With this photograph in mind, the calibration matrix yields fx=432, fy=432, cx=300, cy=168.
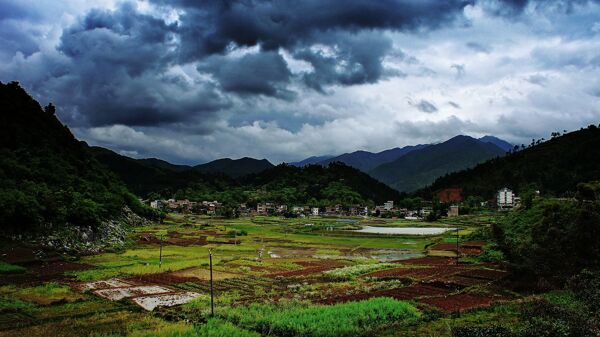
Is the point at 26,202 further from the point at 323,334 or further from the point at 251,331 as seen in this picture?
the point at 323,334

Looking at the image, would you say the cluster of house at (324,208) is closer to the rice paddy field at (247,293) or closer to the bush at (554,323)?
the rice paddy field at (247,293)

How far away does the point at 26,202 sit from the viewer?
155 feet

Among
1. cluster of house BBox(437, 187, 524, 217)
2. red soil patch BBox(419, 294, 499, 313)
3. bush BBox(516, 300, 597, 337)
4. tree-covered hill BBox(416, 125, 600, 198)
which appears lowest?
red soil patch BBox(419, 294, 499, 313)

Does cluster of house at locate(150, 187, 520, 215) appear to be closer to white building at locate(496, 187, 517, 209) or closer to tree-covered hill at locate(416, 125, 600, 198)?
white building at locate(496, 187, 517, 209)

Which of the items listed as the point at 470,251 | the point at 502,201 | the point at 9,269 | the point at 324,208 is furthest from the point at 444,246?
the point at 324,208

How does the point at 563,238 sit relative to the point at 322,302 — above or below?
above

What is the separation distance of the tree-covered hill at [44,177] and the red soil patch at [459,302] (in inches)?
1698

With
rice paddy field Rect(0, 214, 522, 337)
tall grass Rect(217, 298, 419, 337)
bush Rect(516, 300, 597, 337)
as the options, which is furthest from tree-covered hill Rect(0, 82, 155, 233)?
bush Rect(516, 300, 597, 337)

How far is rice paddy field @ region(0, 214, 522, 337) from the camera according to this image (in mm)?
19891

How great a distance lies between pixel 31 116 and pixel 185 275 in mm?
71420

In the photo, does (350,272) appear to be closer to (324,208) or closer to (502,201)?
(502,201)

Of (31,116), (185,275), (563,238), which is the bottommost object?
(185,275)

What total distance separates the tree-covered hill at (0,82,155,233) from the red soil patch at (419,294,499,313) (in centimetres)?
4314

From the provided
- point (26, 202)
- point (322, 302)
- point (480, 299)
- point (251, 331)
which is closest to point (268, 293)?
point (322, 302)
